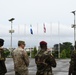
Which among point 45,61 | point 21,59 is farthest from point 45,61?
point 21,59

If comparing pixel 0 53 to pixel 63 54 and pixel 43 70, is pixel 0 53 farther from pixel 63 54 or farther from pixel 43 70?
pixel 63 54

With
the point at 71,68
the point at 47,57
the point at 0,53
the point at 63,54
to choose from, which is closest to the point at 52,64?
the point at 47,57

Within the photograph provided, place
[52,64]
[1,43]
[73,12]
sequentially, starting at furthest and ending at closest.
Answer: [73,12], [1,43], [52,64]

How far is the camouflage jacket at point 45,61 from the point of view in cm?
971

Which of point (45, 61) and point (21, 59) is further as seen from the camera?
point (21, 59)

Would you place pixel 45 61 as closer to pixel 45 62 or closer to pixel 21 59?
pixel 45 62

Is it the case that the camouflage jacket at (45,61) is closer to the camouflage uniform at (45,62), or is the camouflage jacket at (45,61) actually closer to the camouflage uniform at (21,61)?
the camouflage uniform at (45,62)

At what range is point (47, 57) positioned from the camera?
31.9 ft

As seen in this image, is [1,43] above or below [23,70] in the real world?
above

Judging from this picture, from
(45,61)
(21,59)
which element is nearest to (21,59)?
(21,59)

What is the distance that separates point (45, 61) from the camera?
9789mm

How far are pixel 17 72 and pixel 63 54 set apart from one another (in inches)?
1684

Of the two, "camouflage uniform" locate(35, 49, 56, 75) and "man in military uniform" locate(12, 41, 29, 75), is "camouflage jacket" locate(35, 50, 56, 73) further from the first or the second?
"man in military uniform" locate(12, 41, 29, 75)

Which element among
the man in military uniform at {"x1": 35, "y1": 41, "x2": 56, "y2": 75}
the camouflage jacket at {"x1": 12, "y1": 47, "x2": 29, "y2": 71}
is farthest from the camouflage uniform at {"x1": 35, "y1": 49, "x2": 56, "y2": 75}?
the camouflage jacket at {"x1": 12, "y1": 47, "x2": 29, "y2": 71}
